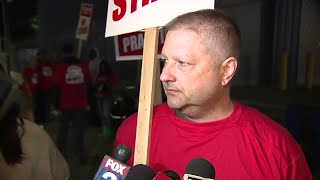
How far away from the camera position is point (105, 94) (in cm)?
708

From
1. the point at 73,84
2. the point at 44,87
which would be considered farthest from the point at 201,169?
the point at 44,87

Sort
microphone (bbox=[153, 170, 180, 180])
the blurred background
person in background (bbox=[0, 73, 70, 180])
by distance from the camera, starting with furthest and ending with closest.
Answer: the blurred background, person in background (bbox=[0, 73, 70, 180]), microphone (bbox=[153, 170, 180, 180])

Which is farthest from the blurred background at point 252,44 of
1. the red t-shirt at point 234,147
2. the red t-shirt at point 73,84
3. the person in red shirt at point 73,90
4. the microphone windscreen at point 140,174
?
the microphone windscreen at point 140,174

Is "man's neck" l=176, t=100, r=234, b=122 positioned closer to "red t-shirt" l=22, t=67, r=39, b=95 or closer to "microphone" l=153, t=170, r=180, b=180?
"microphone" l=153, t=170, r=180, b=180

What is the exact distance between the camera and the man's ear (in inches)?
61.4

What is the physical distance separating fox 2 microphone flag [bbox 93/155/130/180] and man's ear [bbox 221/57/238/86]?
0.45m

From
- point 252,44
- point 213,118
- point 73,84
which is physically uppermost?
point 252,44

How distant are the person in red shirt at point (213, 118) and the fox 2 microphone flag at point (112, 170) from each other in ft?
0.95

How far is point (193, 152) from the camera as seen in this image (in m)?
1.63

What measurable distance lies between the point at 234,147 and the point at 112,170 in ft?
1.45

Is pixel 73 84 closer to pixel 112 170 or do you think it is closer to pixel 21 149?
pixel 21 149

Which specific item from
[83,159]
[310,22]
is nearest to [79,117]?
[83,159]

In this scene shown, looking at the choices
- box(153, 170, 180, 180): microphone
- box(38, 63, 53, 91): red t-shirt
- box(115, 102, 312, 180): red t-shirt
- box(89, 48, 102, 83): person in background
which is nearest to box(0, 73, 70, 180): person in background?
box(115, 102, 312, 180): red t-shirt

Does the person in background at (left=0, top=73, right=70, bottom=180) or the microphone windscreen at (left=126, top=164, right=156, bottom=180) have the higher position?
the microphone windscreen at (left=126, top=164, right=156, bottom=180)
